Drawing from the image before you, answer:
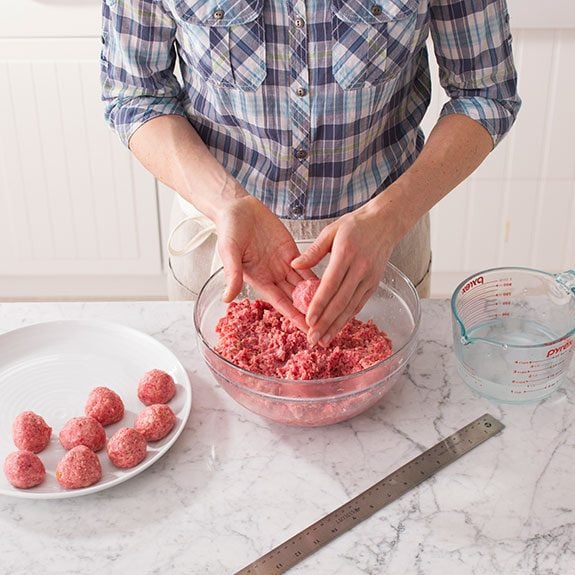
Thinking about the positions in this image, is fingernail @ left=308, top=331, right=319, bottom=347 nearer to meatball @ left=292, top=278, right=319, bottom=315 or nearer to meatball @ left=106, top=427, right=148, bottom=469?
meatball @ left=292, top=278, right=319, bottom=315

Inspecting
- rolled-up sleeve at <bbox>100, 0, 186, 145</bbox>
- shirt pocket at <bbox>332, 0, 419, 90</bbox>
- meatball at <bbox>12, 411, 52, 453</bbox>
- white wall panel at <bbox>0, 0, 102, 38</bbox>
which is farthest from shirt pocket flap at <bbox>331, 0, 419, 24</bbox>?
white wall panel at <bbox>0, 0, 102, 38</bbox>

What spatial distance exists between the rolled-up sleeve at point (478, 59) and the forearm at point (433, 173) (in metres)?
0.03

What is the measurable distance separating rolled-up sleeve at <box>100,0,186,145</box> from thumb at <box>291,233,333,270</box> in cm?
43

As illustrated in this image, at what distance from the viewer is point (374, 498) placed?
1.00 metres

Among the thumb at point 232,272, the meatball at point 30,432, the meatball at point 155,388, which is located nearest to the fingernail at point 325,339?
the thumb at point 232,272

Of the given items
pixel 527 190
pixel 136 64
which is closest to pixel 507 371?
pixel 136 64

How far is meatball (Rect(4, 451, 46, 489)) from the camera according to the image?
A: 99 centimetres

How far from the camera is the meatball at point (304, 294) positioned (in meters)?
1.08

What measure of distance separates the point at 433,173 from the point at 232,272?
37cm

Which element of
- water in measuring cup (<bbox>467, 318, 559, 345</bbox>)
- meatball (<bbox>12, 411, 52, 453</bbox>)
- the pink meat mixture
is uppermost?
the pink meat mixture

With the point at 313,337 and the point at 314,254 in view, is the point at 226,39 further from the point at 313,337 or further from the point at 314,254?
the point at 313,337

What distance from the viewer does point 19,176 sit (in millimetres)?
2449

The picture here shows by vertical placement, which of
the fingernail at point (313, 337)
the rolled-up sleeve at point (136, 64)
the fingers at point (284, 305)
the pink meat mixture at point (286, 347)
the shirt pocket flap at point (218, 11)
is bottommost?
the pink meat mixture at point (286, 347)

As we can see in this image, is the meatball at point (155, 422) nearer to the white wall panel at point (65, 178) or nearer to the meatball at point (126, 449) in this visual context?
the meatball at point (126, 449)
